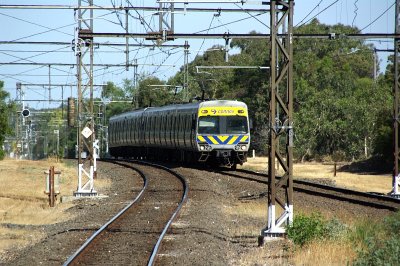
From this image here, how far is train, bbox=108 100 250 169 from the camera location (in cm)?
3978

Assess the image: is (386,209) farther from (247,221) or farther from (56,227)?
(56,227)

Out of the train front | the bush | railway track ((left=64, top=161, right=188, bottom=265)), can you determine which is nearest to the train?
the train front

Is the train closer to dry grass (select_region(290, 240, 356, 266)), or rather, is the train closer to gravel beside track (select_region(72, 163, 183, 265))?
gravel beside track (select_region(72, 163, 183, 265))

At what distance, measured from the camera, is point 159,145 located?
50438 millimetres

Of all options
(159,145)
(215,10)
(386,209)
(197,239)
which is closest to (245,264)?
(197,239)

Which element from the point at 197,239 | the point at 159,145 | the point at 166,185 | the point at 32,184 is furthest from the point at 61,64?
the point at 197,239

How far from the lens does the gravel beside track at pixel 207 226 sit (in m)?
14.2

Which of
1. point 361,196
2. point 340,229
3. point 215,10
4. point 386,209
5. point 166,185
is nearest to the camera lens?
point 340,229

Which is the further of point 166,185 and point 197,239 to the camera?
point 166,185

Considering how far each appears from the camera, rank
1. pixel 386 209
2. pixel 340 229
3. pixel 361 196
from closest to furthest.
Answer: pixel 340 229
pixel 386 209
pixel 361 196

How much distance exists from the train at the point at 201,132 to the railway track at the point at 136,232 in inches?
440

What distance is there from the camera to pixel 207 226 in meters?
18.5

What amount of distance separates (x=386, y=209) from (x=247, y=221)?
4211 mm

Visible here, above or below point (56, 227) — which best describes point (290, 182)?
above
